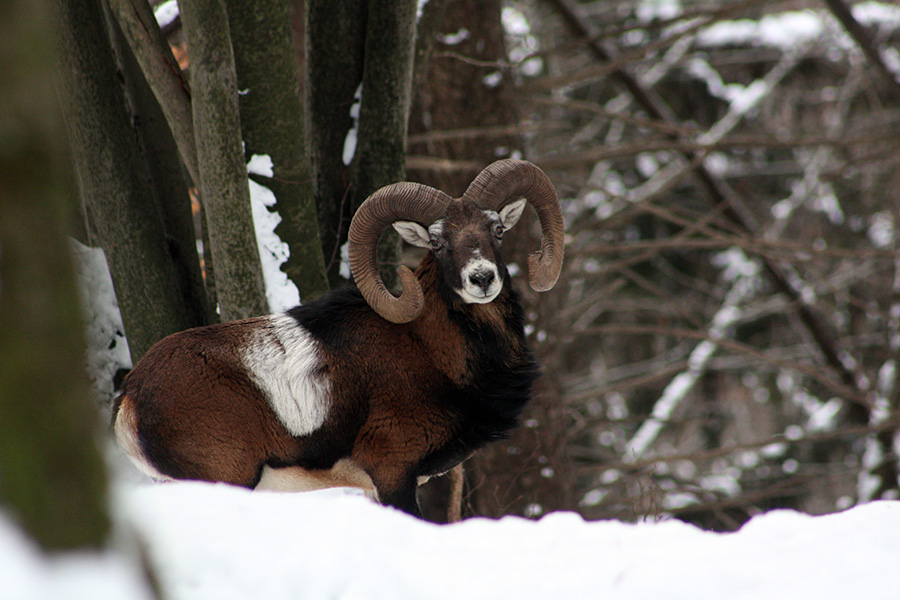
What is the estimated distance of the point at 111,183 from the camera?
579 cm

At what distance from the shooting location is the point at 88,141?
18.9 ft

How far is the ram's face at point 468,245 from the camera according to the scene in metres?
4.77

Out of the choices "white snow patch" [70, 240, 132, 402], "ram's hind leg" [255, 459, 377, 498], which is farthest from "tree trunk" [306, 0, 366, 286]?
"ram's hind leg" [255, 459, 377, 498]

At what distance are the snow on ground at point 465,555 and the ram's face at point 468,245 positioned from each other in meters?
1.55

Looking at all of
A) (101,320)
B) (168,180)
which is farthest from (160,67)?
(101,320)

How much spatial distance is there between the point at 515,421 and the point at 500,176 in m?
1.53

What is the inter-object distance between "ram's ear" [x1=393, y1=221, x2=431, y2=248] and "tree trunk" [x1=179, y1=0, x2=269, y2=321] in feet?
3.26

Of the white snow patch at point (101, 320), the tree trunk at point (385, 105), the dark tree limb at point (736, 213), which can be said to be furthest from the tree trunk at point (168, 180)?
the dark tree limb at point (736, 213)

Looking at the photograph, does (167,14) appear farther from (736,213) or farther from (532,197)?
(736,213)

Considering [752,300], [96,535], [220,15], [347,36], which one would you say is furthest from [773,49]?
[96,535]

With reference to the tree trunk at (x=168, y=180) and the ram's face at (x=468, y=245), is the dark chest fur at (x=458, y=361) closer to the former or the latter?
the ram's face at (x=468, y=245)

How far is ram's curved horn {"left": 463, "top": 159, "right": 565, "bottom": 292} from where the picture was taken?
5.27m

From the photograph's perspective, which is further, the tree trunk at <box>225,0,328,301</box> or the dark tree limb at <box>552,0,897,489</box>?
the dark tree limb at <box>552,0,897,489</box>

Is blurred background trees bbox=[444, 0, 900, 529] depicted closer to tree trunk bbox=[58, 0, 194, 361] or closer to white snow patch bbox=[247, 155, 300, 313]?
white snow patch bbox=[247, 155, 300, 313]
